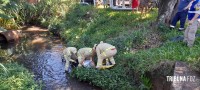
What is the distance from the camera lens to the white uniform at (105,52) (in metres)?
7.08

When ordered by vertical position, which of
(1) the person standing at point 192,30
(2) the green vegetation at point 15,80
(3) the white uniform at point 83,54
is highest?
(1) the person standing at point 192,30

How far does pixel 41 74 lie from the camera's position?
25.5ft

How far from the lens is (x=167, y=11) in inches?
350

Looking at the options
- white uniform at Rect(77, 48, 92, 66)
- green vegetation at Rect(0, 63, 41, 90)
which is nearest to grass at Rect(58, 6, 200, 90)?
white uniform at Rect(77, 48, 92, 66)

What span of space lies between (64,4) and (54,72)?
631cm

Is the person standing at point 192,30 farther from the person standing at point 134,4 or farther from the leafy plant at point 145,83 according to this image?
the person standing at point 134,4

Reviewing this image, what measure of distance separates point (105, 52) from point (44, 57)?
3173mm

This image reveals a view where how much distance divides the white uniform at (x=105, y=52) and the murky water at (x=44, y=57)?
821 mm

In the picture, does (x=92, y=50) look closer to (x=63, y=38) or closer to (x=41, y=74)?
(x=41, y=74)

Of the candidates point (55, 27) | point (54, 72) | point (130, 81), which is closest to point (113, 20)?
point (55, 27)

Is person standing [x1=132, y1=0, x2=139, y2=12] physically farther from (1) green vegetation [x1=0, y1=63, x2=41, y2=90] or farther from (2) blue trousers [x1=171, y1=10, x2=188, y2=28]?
(1) green vegetation [x1=0, y1=63, x2=41, y2=90]

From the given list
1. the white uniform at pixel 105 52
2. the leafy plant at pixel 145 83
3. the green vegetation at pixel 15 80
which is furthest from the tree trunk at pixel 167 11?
the green vegetation at pixel 15 80

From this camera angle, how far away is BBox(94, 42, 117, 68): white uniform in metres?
7.08

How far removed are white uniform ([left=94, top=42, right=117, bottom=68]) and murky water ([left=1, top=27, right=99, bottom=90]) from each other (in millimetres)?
821
